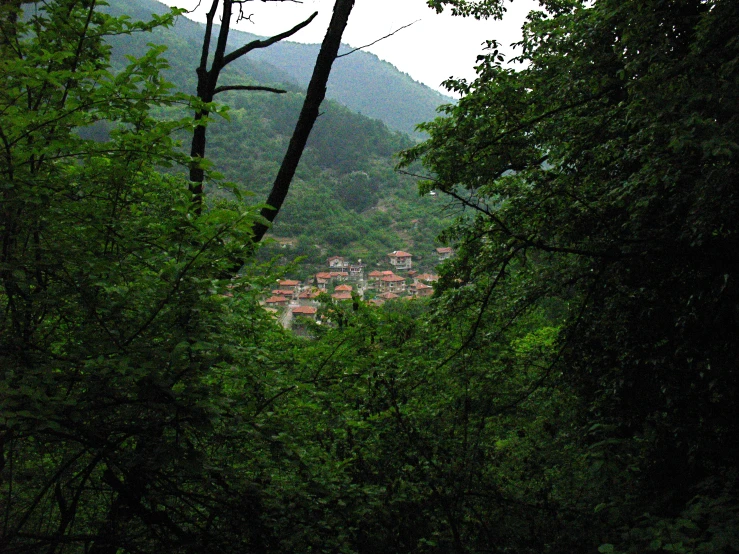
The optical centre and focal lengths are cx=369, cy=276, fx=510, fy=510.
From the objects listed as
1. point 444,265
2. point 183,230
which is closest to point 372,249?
point 444,265

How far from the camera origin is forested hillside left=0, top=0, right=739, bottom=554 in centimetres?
225

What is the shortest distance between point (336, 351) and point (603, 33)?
13.0ft

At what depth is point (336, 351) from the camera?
4582 mm

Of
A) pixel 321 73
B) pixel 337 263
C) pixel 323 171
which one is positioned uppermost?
pixel 323 171

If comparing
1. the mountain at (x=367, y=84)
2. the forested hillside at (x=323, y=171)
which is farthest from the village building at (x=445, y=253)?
the mountain at (x=367, y=84)

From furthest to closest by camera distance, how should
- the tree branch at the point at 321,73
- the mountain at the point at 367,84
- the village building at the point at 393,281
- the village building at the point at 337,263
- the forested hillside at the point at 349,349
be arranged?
the mountain at the point at 367,84 → the village building at the point at 337,263 → the village building at the point at 393,281 → the tree branch at the point at 321,73 → the forested hillside at the point at 349,349

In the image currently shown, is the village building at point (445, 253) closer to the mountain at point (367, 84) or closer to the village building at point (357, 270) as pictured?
the village building at point (357, 270)

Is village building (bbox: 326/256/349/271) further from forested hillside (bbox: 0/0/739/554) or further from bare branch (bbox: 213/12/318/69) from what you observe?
forested hillside (bbox: 0/0/739/554)

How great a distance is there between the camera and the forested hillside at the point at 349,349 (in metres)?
2.25

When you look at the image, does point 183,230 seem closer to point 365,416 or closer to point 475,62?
point 365,416

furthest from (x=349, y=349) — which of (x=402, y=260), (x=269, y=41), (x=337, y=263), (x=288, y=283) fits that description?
(x=402, y=260)

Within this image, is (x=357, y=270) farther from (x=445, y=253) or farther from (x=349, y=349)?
(x=349, y=349)

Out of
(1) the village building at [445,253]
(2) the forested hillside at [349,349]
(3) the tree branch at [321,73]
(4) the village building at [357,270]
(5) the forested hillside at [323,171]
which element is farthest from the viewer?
(5) the forested hillside at [323,171]

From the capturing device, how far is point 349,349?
4.69 metres
